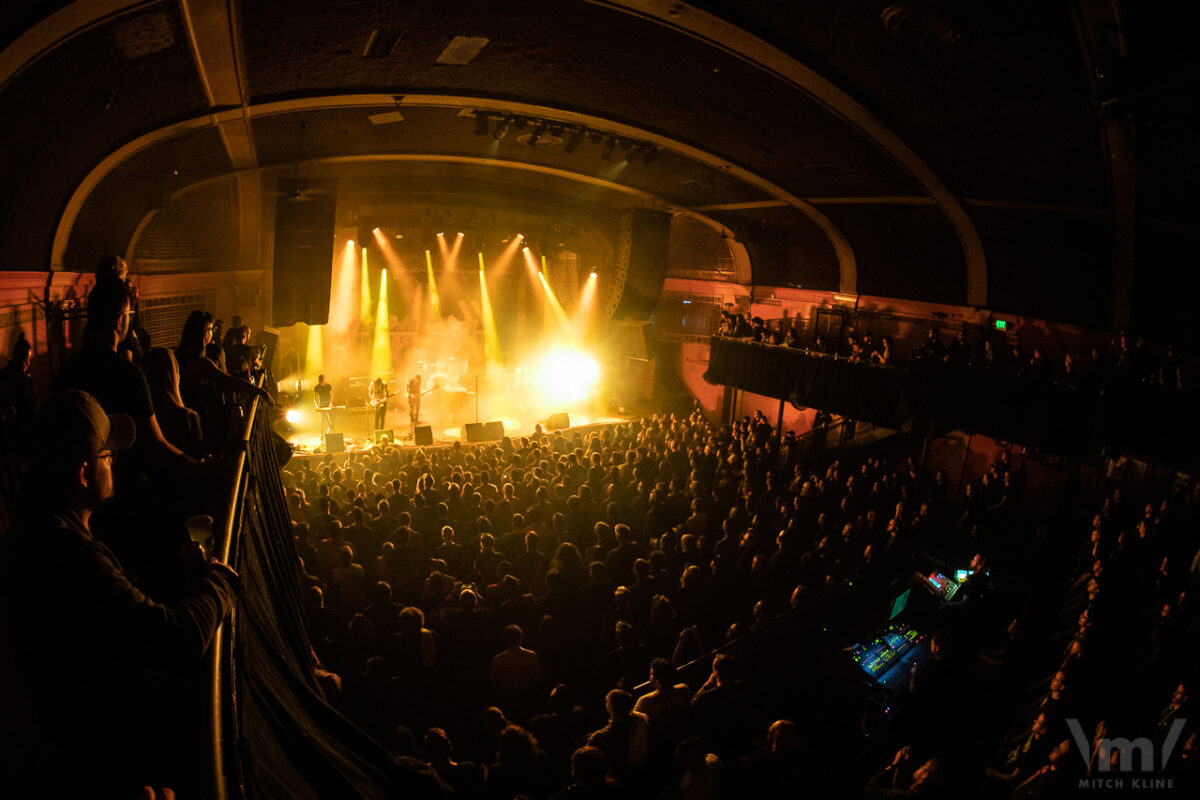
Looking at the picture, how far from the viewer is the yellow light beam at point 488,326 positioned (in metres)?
21.9

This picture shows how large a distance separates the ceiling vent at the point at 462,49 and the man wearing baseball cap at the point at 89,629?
6.75 m

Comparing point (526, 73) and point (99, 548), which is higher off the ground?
point (526, 73)

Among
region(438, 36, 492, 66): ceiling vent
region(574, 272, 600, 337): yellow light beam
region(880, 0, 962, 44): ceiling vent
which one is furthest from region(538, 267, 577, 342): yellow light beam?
region(880, 0, 962, 44): ceiling vent

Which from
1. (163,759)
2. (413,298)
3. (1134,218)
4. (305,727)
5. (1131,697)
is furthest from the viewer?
(413,298)

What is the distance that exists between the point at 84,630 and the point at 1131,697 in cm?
791

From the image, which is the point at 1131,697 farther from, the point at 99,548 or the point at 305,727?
the point at 99,548

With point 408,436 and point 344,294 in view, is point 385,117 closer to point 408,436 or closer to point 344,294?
point 408,436

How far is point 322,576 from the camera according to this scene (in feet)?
22.5

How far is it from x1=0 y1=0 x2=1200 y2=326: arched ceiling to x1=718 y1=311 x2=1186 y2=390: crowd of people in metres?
0.69

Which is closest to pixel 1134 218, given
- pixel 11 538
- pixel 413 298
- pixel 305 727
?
pixel 305 727

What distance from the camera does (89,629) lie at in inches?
63.9

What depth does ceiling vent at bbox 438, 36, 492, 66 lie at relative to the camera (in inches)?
273

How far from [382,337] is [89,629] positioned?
67.2 feet

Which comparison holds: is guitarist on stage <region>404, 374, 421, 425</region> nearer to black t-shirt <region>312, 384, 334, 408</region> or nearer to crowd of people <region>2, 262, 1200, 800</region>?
black t-shirt <region>312, 384, 334, 408</region>
